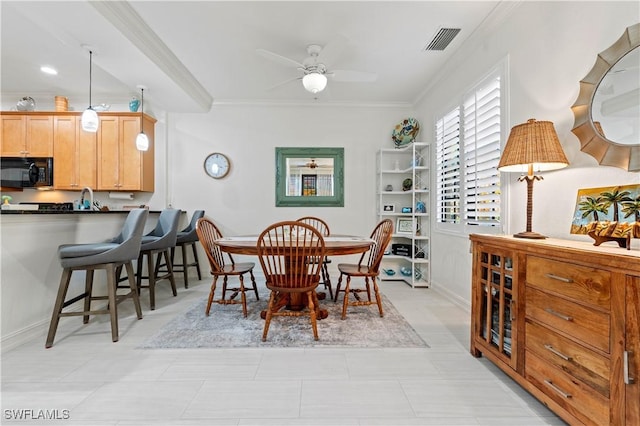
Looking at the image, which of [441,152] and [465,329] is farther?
[441,152]

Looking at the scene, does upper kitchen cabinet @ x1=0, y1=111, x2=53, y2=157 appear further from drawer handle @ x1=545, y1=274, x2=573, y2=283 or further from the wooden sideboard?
drawer handle @ x1=545, y1=274, x2=573, y2=283

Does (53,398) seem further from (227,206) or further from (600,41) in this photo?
(600,41)

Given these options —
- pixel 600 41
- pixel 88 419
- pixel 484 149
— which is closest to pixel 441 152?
pixel 484 149

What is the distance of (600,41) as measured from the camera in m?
1.62

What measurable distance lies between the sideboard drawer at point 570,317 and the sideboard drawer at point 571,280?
4cm

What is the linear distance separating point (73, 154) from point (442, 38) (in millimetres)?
5182

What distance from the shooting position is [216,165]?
4.54m

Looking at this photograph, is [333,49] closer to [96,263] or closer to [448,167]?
[448,167]

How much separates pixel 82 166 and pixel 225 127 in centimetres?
217

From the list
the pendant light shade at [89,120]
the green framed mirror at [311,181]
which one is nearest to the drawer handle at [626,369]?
the green framed mirror at [311,181]

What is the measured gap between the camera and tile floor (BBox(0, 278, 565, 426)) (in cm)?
146

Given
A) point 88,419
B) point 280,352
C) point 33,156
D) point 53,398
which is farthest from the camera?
→ point 33,156

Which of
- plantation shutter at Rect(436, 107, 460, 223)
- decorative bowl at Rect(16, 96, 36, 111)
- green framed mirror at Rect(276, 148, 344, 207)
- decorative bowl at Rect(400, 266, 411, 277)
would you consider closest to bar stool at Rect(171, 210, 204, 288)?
green framed mirror at Rect(276, 148, 344, 207)

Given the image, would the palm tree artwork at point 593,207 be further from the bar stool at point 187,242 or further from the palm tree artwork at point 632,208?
the bar stool at point 187,242
